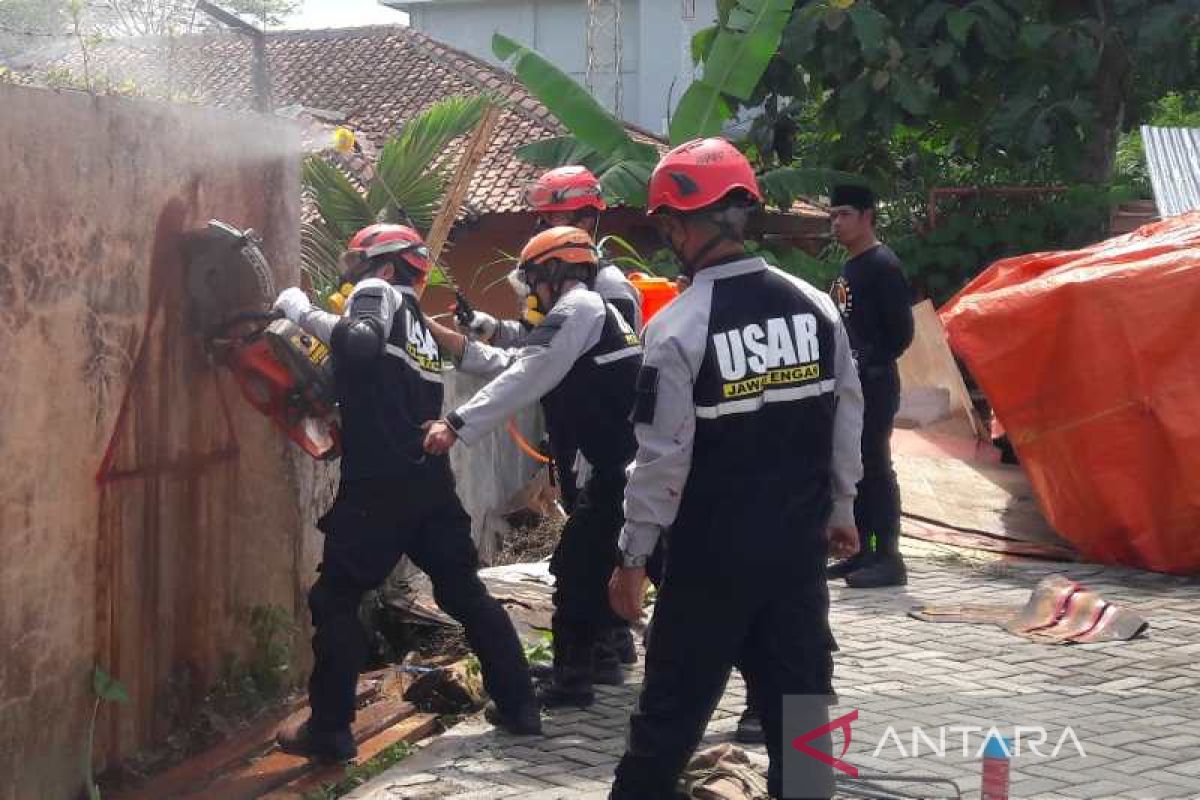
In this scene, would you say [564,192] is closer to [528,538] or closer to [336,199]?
[336,199]

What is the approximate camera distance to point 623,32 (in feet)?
127

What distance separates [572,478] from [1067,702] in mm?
2177

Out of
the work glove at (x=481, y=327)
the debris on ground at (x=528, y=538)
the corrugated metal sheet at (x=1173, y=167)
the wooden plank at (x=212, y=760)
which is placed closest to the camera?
the wooden plank at (x=212, y=760)

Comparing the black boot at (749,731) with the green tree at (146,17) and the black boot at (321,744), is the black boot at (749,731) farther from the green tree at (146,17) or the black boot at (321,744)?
the green tree at (146,17)

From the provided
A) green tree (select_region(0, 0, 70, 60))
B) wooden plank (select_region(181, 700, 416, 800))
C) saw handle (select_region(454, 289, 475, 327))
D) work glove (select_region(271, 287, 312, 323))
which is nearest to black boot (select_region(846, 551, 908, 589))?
saw handle (select_region(454, 289, 475, 327))

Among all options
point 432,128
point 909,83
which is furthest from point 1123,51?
point 432,128

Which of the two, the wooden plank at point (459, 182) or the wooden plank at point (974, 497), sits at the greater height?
the wooden plank at point (459, 182)

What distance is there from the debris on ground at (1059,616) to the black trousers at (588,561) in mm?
2135

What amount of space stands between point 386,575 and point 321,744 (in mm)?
638

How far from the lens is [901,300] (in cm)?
835

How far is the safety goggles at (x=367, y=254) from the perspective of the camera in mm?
6062

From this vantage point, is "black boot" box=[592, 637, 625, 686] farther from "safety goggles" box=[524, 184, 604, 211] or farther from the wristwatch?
the wristwatch

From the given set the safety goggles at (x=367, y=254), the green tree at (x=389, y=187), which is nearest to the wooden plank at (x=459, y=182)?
the green tree at (x=389, y=187)

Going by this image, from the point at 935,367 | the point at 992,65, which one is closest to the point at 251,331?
the point at 935,367
